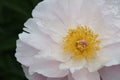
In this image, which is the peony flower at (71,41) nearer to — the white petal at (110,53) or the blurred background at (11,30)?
the white petal at (110,53)

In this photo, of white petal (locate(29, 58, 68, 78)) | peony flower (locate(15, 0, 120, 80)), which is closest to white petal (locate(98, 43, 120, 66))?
peony flower (locate(15, 0, 120, 80))

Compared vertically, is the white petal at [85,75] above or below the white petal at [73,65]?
below

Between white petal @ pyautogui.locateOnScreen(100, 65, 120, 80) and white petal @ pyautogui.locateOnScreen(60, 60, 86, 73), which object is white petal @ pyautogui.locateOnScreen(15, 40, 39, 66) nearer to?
white petal @ pyautogui.locateOnScreen(60, 60, 86, 73)

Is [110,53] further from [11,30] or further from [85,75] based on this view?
[11,30]

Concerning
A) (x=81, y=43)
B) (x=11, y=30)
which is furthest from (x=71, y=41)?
(x=11, y=30)

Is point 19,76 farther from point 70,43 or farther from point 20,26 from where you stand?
point 70,43

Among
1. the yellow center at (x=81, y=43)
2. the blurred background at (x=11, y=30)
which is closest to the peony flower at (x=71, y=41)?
the yellow center at (x=81, y=43)
